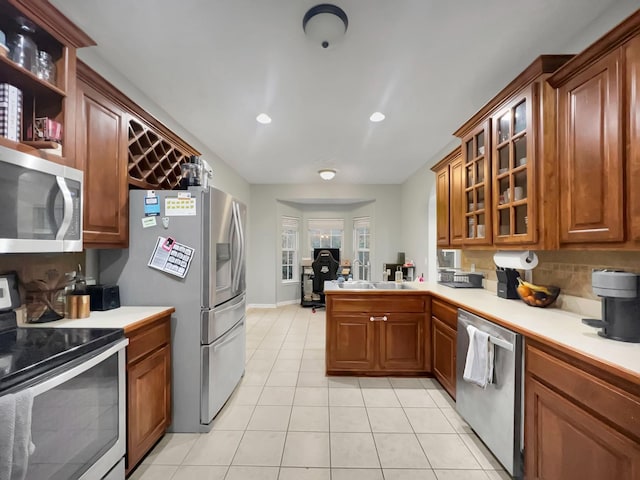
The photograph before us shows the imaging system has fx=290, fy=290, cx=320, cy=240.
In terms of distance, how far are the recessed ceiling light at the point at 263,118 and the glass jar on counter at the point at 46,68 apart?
1.74 metres

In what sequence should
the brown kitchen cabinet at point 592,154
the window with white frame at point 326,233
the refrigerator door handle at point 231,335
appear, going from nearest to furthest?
the brown kitchen cabinet at point 592,154
the refrigerator door handle at point 231,335
the window with white frame at point 326,233

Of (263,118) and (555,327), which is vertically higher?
(263,118)

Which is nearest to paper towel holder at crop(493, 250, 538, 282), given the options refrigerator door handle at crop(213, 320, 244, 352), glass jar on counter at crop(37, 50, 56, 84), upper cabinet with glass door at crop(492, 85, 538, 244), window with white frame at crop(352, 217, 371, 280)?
upper cabinet with glass door at crop(492, 85, 538, 244)

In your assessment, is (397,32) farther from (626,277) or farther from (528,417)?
(528,417)

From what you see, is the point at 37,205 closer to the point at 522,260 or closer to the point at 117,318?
the point at 117,318

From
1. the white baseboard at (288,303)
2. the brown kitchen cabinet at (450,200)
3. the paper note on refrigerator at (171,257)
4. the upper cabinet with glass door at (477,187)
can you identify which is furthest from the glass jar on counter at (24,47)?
the white baseboard at (288,303)

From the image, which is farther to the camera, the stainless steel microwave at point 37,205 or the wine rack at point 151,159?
the wine rack at point 151,159

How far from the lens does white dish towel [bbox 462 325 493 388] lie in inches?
70.0

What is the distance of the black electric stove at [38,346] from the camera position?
102 cm

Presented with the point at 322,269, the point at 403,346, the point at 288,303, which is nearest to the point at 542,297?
the point at 403,346

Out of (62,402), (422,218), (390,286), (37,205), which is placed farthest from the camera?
(422,218)

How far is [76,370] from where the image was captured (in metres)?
1.19

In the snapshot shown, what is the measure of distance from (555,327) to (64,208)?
2602 mm

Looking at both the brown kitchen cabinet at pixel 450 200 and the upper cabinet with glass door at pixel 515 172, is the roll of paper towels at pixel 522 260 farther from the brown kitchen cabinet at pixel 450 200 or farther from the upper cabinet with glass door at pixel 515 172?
the brown kitchen cabinet at pixel 450 200
